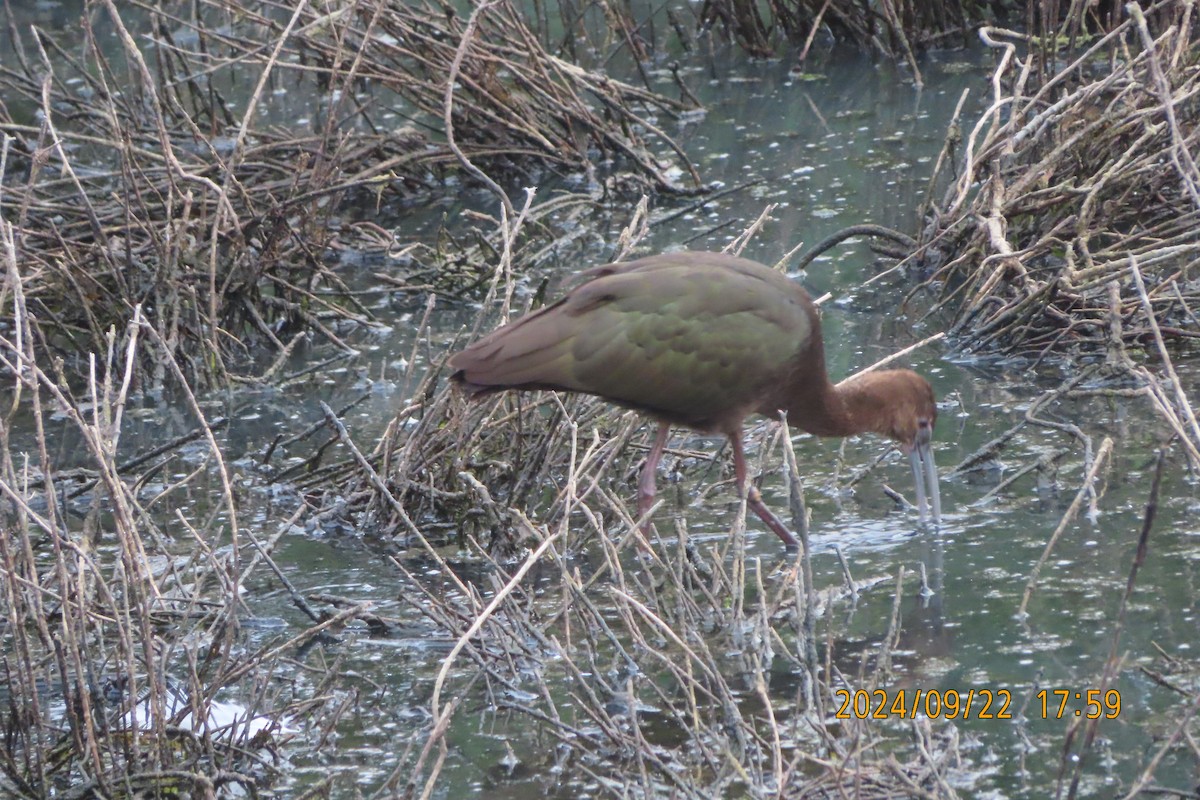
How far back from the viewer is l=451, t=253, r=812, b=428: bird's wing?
427 centimetres

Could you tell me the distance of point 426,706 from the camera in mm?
3742

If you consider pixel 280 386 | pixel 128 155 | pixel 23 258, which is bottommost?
pixel 280 386

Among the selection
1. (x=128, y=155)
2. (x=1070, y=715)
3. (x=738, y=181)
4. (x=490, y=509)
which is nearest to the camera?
(x=1070, y=715)

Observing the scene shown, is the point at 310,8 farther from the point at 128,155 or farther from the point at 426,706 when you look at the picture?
the point at 426,706

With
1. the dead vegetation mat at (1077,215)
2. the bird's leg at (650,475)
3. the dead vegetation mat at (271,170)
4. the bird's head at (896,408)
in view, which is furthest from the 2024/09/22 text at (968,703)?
the dead vegetation mat at (271,170)

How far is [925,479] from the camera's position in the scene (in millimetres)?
4609

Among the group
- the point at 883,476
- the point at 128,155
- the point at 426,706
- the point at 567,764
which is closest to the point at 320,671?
the point at 426,706

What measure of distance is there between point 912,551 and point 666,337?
82 cm

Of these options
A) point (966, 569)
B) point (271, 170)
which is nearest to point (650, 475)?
point (966, 569)

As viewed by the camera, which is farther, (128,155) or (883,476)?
(128,155)

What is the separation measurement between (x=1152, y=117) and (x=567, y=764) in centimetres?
318

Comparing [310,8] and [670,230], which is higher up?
[310,8]
